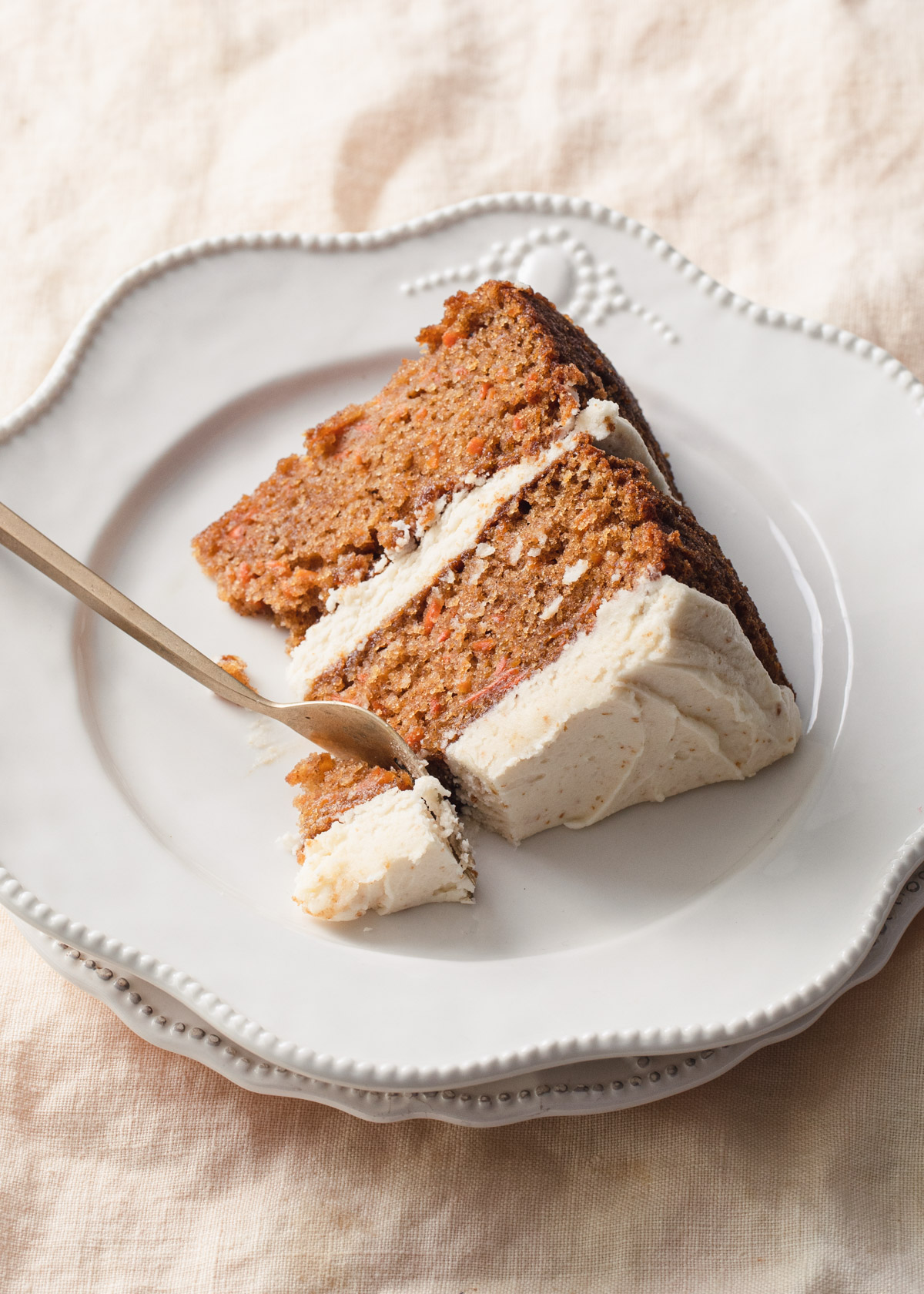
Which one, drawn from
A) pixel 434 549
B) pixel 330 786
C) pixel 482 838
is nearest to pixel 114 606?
pixel 330 786

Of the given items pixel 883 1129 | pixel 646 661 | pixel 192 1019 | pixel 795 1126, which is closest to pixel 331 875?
pixel 192 1019

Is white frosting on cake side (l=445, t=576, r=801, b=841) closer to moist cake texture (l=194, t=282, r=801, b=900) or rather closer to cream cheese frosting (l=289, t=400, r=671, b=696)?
moist cake texture (l=194, t=282, r=801, b=900)

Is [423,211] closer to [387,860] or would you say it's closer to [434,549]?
[434,549]

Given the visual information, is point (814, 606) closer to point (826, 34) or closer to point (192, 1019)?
point (192, 1019)

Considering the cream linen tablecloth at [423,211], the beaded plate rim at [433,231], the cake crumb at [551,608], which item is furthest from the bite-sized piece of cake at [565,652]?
the beaded plate rim at [433,231]

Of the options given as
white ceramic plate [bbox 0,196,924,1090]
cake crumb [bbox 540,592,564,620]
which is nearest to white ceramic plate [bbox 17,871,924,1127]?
white ceramic plate [bbox 0,196,924,1090]
